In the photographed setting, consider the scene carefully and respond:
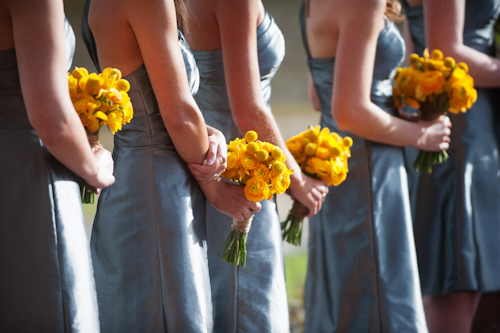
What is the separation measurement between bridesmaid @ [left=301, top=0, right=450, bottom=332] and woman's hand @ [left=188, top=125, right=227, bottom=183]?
2.85 ft

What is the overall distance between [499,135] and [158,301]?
2.33m

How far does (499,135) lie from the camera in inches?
121

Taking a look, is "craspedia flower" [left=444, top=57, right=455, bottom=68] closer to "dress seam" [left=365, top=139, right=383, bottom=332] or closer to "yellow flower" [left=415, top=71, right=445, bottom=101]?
"yellow flower" [left=415, top=71, right=445, bottom=101]

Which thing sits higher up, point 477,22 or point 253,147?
point 477,22

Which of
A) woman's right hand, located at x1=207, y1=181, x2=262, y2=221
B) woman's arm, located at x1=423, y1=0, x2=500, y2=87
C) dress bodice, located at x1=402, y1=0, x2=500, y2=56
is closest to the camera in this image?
woman's right hand, located at x1=207, y1=181, x2=262, y2=221

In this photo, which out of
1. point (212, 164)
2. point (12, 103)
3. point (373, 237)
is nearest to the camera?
point (12, 103)

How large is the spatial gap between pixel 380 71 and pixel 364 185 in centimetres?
59

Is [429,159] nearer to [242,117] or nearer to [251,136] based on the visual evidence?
[242,117]

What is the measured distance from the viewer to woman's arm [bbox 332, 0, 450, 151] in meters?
2.43

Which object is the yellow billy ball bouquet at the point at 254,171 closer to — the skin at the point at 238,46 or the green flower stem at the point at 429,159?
the skin at the point at 238,46

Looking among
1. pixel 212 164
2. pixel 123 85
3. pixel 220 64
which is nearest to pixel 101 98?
pixel 123 85

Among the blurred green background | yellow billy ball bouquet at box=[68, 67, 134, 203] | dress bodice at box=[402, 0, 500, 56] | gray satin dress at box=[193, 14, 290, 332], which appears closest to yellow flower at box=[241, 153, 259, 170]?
gray satin dress at box=[193, 14, 290, 332]

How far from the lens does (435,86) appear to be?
2707mm

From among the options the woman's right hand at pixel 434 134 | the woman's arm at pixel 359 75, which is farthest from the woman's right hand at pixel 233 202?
the woman's right hand at pixel 434 134
